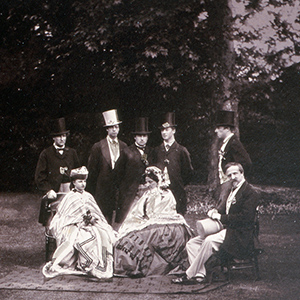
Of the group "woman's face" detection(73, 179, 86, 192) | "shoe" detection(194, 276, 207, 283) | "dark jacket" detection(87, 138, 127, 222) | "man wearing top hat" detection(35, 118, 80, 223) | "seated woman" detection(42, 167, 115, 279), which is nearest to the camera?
"shoe" detection(194, 276, 207, 283)

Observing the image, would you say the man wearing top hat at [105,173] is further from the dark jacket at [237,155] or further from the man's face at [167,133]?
the dark jacket at [237,155]

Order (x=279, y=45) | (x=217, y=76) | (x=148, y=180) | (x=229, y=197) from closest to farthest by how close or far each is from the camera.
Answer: (x=229, y=197) < (x=148, y=180) < (x=279, y=45) < (x=217, y=76)

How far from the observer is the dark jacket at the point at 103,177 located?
20.2ft

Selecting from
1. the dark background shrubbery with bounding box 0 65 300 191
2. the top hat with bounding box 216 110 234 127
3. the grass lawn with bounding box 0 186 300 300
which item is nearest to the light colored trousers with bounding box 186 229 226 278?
the grass lawn with bounding box 0 186 300 300

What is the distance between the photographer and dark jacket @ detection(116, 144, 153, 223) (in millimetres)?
5816

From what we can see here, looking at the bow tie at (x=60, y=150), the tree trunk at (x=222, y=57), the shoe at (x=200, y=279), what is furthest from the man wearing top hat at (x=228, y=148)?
the bow tie at (x=60, y=150)

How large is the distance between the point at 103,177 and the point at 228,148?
1725 mm

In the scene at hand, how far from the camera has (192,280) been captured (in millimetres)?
4977

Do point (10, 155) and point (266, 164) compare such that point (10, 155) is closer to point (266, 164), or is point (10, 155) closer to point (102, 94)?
point (102, 94)

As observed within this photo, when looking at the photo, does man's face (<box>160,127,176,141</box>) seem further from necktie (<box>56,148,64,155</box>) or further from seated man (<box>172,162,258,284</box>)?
necktie (<box>56,148,64,155</box>)

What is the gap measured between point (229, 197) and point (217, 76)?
2.10 m

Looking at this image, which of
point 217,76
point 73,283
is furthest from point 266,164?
point 73,283

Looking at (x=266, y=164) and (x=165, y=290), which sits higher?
(x=266, y=164)

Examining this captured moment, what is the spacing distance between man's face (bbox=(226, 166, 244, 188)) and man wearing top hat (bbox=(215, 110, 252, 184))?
29cm
